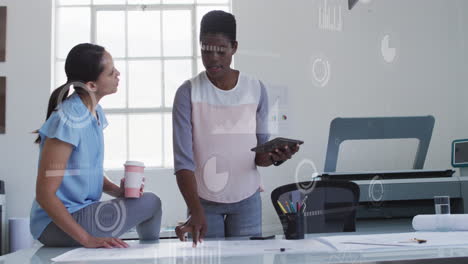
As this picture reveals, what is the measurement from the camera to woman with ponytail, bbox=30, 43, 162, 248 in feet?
3.08

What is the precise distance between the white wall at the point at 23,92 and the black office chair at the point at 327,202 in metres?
1.48

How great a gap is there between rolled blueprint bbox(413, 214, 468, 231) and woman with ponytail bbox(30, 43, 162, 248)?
50 centimetres

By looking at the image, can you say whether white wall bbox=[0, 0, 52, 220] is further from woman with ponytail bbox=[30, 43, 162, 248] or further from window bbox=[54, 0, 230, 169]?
woman with ponytail bbox=[30, 43, 162, 248]

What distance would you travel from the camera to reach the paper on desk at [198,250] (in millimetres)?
731

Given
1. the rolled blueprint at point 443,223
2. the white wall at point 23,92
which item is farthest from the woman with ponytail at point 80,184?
the white wall at point 23,92

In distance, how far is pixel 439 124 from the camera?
8.76ft

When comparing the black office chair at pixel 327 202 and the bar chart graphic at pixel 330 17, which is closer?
the black office chair at pixel 327 202

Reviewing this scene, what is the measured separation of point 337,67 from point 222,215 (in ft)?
5.45

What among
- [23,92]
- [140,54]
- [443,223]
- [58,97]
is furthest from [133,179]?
[23,92]

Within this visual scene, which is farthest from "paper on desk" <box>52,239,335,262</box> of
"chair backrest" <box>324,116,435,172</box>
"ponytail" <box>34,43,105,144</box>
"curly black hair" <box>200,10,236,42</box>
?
"chair backrest" <box>324,116,435,172</box>

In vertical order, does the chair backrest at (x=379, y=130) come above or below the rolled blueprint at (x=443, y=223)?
above

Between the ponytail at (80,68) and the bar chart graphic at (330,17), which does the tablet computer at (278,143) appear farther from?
the bar chart graphic at (330,17)

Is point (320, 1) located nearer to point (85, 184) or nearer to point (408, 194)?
point (408, 194)

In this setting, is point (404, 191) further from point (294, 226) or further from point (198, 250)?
point (198, 250)
